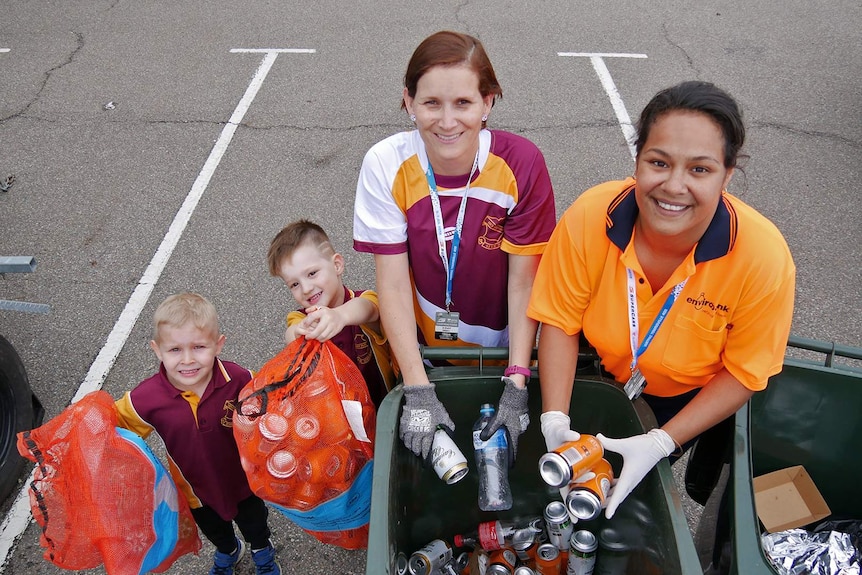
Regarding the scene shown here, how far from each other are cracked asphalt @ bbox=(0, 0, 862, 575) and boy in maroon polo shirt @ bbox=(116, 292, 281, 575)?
2.47 feet

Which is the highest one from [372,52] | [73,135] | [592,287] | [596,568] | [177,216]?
[372,52]

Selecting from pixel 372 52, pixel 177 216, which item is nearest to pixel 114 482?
pixel 177 216

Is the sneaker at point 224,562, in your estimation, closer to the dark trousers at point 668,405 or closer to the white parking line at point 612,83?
the dark trousers at point 668,405

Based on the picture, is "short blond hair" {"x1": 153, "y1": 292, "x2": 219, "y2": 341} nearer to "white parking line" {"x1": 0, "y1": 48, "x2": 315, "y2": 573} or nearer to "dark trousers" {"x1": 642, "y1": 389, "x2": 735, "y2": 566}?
"white parking line" {"x1": 0, "y1": 48, "x2": 315, "y2": 573}

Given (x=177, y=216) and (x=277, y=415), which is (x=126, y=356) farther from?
(x=277, y=415)

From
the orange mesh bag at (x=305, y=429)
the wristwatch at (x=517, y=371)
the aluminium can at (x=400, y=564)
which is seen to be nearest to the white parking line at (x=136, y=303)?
the orange mesh bag at (x=305, y=429)

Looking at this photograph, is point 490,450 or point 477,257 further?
point 477,257

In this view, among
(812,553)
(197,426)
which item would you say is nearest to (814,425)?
(812,553)

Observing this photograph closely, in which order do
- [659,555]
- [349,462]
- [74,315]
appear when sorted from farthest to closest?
[74,315] → [349,462] → [659,555]

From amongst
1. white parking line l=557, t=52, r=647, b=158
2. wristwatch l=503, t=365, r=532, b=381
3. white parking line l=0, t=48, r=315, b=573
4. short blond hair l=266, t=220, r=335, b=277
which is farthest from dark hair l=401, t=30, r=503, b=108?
white parking line l=557, t=52, r=647, b=158

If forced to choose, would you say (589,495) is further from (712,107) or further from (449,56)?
(449,56)

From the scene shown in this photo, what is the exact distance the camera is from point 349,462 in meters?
2.25

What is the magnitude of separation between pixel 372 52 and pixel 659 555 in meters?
6.98

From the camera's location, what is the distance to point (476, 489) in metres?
2.45
